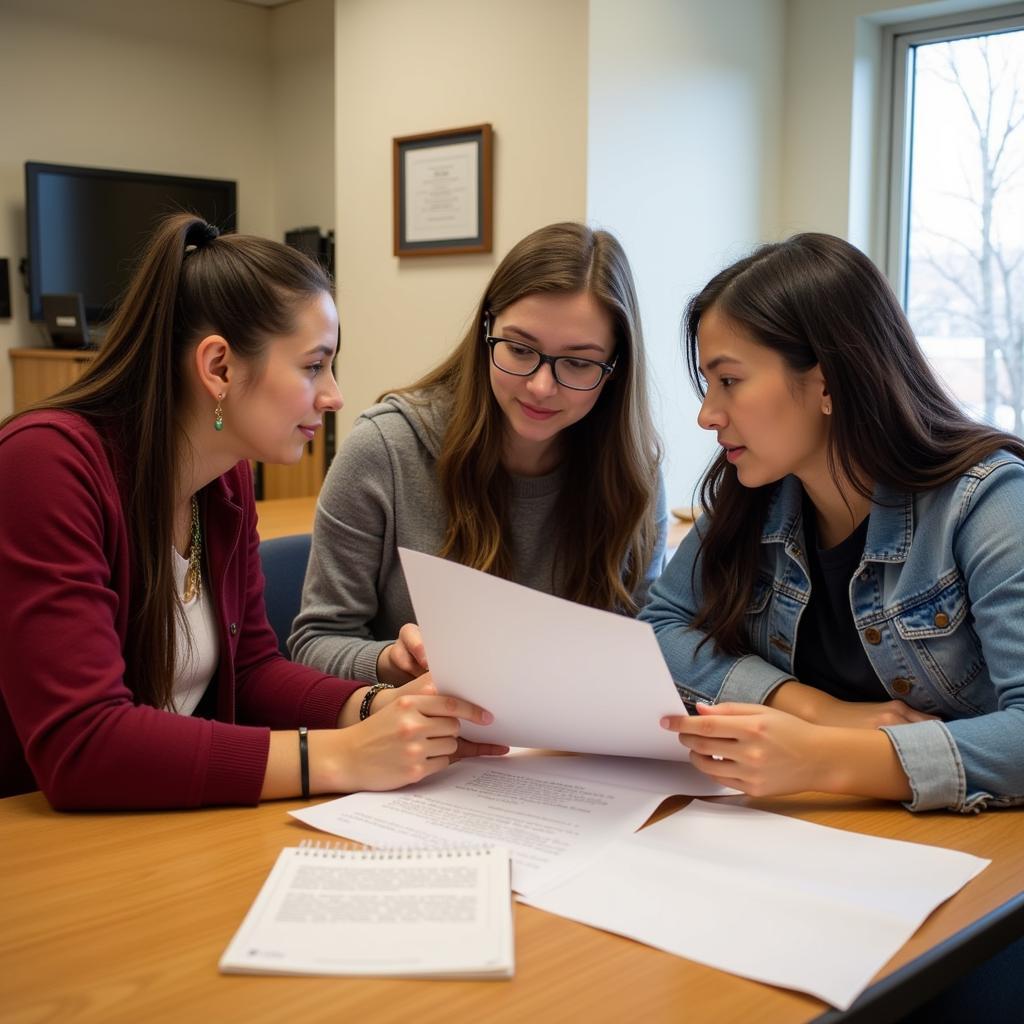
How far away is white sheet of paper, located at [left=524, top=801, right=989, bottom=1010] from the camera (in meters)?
0.78

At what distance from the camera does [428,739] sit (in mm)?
1100

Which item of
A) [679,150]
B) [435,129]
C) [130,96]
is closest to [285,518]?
[435,129]

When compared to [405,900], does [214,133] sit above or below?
above

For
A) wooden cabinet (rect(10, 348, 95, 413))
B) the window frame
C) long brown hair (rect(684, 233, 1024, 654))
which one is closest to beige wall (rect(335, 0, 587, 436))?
the window frame

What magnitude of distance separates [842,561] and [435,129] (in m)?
2.24

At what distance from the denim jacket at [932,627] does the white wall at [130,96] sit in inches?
164

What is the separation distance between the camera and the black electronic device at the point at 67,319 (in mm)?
4594

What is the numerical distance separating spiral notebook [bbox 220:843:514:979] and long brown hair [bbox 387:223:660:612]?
788 millimetres

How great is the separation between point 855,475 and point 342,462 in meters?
0.72

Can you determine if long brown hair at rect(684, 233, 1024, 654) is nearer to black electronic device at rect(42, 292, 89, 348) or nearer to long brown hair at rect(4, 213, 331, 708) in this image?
long brown hair at rect(4, 213, 331, 708)

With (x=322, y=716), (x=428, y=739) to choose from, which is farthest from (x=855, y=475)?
(x=322, y=716)

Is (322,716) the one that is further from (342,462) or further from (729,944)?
(729,944)

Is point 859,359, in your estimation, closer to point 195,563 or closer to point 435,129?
point 195,563

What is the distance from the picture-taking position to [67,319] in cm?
462
